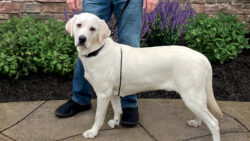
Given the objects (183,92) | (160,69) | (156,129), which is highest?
(160,69)

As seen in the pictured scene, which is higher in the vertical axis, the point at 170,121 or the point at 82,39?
the point at 82,39

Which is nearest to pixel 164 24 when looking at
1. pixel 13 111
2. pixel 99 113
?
pixel 99 113

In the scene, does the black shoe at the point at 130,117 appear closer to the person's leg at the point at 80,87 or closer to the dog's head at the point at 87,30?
the person's leg at the point at 80,87

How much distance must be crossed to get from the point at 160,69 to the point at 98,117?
0.81m

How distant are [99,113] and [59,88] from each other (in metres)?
1.34

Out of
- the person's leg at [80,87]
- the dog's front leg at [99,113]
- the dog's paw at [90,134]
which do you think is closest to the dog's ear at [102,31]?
the dog's front leg at [99,113]

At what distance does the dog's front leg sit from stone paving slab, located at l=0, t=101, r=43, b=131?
34.7 inches

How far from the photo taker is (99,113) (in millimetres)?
3182

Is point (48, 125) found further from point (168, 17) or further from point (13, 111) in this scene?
point (168, 17)

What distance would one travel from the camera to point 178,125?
3.48m

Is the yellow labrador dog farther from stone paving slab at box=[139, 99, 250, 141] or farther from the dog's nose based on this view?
stone paving slab at box=[139, 99, 250, 141]

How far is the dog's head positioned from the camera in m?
2.82

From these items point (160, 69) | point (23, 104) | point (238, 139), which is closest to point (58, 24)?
point (23, 104)

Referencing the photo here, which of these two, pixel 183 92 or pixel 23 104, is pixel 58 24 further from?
pixel 183 92
